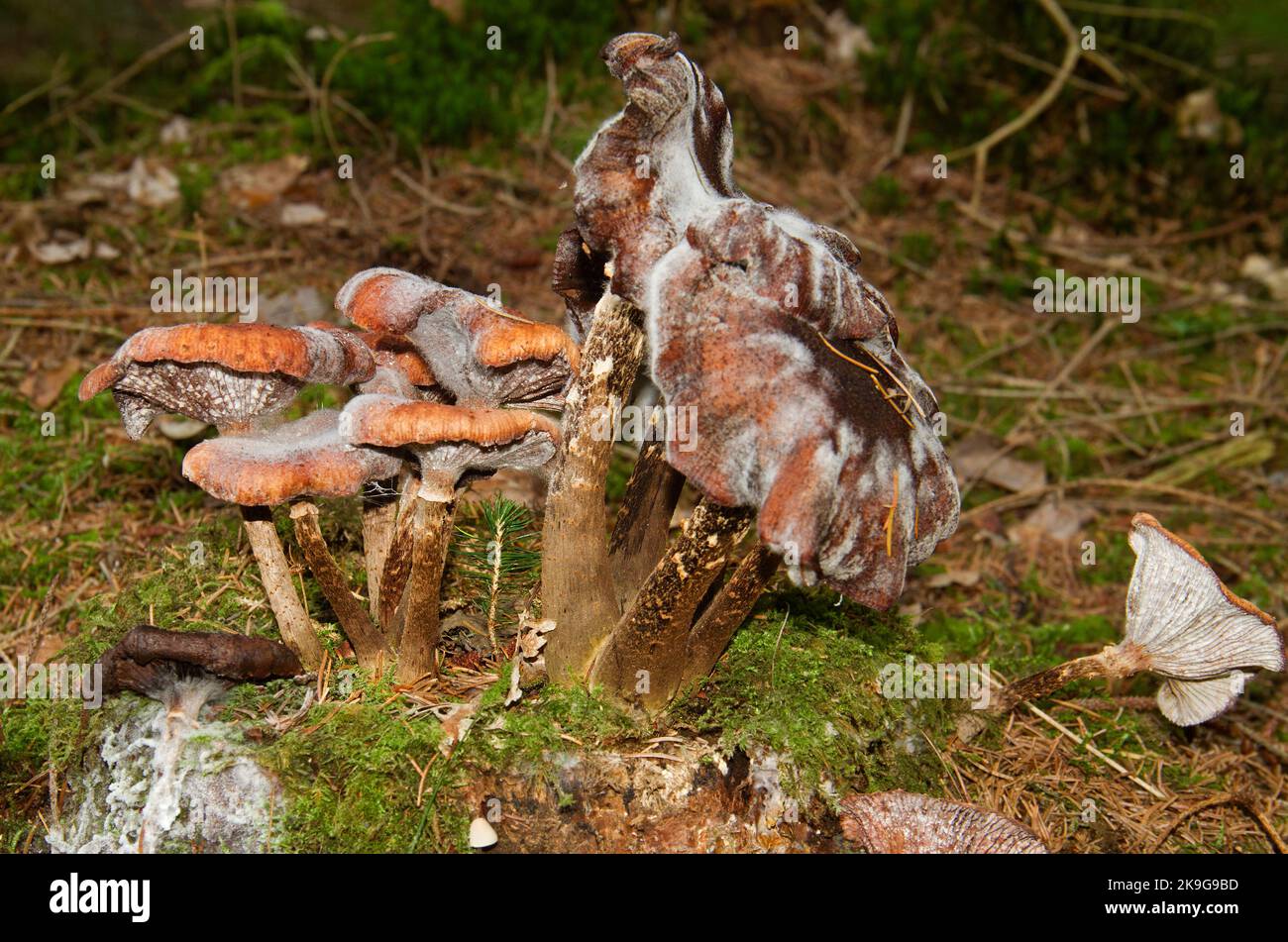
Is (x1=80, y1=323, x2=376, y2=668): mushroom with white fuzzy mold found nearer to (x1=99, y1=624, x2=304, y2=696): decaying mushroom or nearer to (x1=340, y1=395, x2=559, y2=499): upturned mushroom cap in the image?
(x1=340, y1=395, x2=559, y2=499): upturned mushroom cap

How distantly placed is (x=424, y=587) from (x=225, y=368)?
3.28 feet

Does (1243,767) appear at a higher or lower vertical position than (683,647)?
lower

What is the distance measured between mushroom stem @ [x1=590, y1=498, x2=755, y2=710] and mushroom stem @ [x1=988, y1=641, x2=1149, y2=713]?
5.14 ft

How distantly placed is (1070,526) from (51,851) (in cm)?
576

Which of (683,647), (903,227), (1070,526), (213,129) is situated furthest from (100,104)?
(1070,526)

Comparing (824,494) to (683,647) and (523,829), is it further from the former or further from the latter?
(523,829)

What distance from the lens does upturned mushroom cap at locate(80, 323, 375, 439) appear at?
288cm

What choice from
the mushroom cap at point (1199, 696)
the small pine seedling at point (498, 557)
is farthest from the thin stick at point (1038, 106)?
the small pine seedling at point (498, 557)

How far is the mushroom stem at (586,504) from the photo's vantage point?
329 centimetres

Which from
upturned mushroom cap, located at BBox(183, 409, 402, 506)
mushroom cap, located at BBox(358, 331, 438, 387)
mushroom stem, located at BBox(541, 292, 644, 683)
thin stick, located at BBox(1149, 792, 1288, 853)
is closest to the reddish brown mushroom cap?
mushroom stem, located at BBox(541, 292, 644, 683)

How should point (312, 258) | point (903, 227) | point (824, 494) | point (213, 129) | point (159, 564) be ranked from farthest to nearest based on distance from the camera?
point (903, 227)
point (213, 129)
point (312, 258)
point (159, 564)
point (824, 494)

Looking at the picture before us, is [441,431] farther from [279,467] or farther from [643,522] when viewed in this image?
[643,522]

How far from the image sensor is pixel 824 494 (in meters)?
2.79

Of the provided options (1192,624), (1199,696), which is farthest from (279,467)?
(1199,696)
